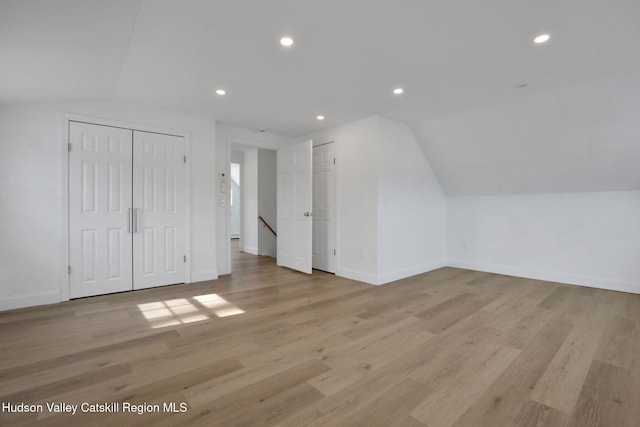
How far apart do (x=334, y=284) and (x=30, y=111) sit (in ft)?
13.7

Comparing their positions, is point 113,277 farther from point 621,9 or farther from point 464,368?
point 621,9

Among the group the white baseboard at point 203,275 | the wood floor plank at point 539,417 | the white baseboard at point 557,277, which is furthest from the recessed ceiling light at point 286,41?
the white baseboard at point 557,277

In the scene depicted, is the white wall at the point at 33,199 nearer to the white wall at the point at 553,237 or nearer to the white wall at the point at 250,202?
the white wall at the point at 250,202

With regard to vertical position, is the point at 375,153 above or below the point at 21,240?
above

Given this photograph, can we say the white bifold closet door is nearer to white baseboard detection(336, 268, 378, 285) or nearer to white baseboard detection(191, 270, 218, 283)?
white baseboard detection(191, 270, 218, 283)

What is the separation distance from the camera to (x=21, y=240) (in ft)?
10.2

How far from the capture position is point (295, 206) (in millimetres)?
5035

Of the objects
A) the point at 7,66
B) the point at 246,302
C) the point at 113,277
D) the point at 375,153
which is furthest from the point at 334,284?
the point at 7,66

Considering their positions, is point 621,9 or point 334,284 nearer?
point 621,9

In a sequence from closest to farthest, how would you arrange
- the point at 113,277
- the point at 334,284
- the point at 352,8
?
the point at 352,8 → the point at 113,277 → the point at 334,284

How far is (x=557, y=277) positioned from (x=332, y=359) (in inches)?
164

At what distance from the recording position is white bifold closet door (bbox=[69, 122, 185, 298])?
3.43 meters

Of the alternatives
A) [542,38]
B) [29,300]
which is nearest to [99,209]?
A: [29,300]

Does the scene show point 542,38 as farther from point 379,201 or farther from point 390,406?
point 390,406
